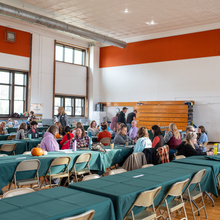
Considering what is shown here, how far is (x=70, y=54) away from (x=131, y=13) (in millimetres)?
5093

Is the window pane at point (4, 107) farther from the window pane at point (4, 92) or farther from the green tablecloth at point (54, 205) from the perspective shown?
the green tablecloth at point (54, 205)

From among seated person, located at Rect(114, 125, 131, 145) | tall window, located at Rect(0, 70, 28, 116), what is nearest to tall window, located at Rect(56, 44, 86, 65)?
tall window, located at Rect(0, 70, 28, 116)

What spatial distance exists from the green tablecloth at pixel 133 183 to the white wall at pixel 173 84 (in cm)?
877

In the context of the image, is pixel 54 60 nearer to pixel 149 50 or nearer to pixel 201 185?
pixel 149 50

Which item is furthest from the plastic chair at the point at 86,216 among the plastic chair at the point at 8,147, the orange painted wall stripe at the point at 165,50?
the orange painted wall stripe at the point at 165,50

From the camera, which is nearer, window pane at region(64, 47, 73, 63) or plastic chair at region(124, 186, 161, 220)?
plastic chair at region(124, 186, 161, 220)

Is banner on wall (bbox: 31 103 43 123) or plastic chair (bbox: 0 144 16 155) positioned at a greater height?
banner on wall (bbox: 31 103 43 123)

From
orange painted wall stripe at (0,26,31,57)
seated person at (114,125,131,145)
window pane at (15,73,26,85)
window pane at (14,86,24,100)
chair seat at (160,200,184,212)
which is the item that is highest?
orange painted wall stripe at (0,26,31,57)

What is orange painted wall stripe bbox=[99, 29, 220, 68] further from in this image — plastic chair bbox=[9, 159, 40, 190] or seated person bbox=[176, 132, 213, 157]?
plastic chair bbox=[9, 159, 40, 190]

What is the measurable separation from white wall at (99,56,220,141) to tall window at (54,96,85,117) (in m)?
1.27

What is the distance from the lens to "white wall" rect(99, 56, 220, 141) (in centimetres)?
1212

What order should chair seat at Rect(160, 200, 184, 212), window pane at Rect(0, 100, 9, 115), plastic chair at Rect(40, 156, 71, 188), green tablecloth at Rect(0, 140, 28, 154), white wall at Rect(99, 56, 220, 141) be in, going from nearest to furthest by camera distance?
1. chair seat at Rect(160, 200, 184, 212)
2. plastic chair at Rect(40, 156, 71, 188)
3. green tablecloth at Rect(0, 140, 28, 154)
4. window pane at Rect(0, 100, 9, 115)
5. white wall at Rect(99, 56, 220, 141)

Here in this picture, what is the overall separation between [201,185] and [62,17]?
32.7 ft

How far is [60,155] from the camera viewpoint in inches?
190
